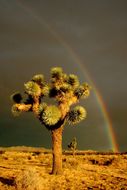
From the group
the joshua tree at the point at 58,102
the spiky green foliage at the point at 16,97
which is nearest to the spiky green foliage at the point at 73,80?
the joshua tree at the point at 58,102

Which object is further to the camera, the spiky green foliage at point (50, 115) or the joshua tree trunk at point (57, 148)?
the joshua tree trunk at point (57, 148)

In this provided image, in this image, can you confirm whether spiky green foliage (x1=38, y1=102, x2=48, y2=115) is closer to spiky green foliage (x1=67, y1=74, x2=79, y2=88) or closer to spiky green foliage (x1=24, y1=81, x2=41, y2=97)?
spiky green foliage (x1=24, y1=81, x2=41, y2=97)

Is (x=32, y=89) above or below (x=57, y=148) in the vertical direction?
above

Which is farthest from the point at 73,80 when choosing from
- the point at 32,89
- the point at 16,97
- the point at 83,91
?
the point at 16,97

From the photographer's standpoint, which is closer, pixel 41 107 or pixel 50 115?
pixel 50 115

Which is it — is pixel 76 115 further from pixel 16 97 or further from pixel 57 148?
pixel 16 97

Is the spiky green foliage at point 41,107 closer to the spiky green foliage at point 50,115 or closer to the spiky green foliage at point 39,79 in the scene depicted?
the spiky green foliage at point 50,115

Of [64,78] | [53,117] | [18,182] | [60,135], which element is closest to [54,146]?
[60,135]

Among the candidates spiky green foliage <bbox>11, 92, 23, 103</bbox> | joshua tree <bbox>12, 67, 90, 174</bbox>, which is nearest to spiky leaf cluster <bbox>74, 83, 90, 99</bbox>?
joshua tree <bbox>12, 67, 90, 174</bbox>
